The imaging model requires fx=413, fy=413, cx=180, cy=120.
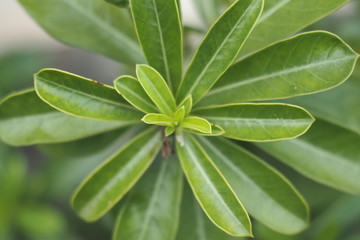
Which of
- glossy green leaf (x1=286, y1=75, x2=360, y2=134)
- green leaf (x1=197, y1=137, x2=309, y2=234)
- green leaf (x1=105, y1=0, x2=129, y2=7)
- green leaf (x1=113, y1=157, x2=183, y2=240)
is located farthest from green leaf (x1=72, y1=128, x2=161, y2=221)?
glossy green leaf (x1=286, y1=75, x2=360, y2=134)

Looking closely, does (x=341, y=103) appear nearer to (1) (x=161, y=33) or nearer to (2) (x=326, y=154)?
(2) (x=326, y=154)

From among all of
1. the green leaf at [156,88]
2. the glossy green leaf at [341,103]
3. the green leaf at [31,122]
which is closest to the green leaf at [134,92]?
the green leaf at [156,88]

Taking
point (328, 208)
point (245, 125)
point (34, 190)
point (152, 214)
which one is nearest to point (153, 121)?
point (245, 125)

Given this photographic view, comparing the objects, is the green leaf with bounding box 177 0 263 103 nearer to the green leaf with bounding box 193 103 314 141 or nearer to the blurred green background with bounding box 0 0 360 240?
the green leaf with bounding box 193 103 314 141

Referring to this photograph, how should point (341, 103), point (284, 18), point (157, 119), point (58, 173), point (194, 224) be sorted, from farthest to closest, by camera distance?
point (58, 173), point (341, 103), point (194, 224), point (284, 18), point (157, 119)

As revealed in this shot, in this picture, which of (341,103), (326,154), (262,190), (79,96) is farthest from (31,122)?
(341,103)

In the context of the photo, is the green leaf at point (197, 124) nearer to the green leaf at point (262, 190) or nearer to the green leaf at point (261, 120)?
the green leaf at point (261, 120)

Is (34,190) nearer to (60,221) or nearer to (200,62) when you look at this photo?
(60,221)
